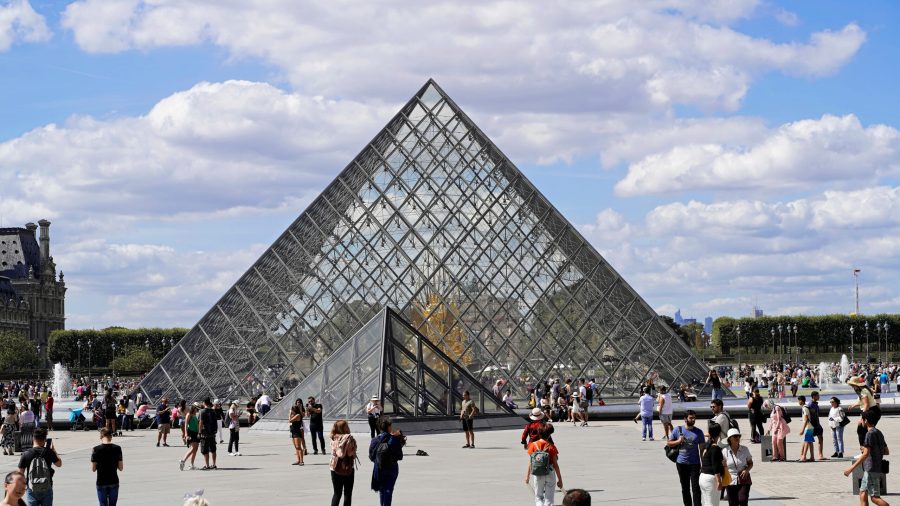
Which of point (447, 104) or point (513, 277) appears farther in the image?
point (447, 104)

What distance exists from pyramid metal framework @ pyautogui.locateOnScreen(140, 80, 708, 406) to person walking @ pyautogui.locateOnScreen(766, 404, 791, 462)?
63.2 feet

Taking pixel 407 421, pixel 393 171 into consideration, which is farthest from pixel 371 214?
pixel 407 421

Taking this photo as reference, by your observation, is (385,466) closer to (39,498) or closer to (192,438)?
(39,498)

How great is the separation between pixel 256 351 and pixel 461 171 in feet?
29.9

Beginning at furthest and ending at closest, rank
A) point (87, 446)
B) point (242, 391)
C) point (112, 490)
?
point (242, 391)
point (87, 446)
point (112, 490)

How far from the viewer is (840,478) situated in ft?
56.6

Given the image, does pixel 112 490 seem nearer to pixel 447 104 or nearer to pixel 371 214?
pixel 371 214

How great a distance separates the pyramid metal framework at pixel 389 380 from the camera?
28.9 metres

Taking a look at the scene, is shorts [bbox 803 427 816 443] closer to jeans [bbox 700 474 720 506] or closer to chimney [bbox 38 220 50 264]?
jeans [bbox 700 474 720 506]

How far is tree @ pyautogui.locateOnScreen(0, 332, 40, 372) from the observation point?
12606 cm

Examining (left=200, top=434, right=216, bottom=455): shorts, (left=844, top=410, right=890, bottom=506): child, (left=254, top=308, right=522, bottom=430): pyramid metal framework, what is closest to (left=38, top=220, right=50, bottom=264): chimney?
(left=254, top=308, right=522, bottom=430): pyramid metal framework

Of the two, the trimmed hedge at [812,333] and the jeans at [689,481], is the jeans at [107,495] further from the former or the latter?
the trimmed hedge at [812,333]

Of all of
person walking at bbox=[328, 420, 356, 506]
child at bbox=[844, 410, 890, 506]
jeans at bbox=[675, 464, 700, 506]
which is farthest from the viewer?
jeans at bbox=[675, 464, 700, 506]

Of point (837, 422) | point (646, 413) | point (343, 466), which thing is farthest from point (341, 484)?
point (646, 413)
